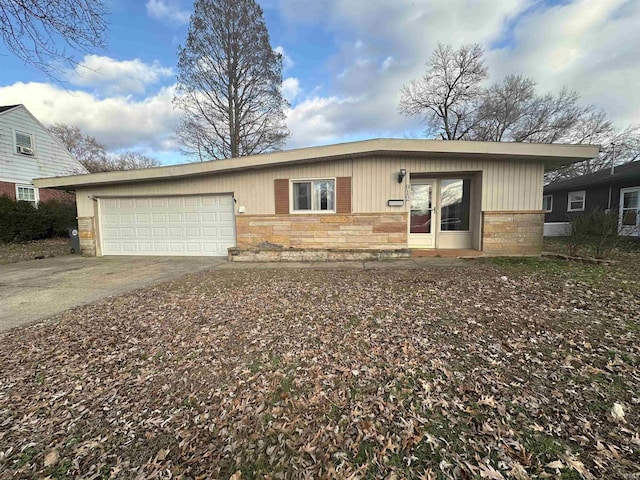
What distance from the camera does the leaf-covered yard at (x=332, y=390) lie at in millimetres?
1629

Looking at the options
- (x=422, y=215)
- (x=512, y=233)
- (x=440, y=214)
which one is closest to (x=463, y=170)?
(x=440, y=214)

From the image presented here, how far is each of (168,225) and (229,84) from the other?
941cm

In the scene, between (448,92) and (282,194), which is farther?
(448,92)

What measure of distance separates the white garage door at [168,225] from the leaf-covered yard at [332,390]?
497 cm

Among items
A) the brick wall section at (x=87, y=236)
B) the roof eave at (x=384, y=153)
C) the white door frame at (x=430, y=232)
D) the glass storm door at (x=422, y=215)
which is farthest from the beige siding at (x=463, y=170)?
the brick wall section at (x=87, y=236)

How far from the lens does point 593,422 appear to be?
1.84 meters

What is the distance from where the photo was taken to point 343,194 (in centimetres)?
796

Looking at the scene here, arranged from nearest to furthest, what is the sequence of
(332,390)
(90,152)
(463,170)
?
(332,390) → (463,170) → (90,152)

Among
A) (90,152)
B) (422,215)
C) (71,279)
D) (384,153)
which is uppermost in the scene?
(90,152)

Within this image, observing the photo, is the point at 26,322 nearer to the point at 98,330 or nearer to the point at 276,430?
the point at 98,330

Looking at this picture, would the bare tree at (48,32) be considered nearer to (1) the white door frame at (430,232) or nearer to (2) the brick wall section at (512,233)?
(1) the white door frame at (430,232)

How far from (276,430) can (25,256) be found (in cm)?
1310

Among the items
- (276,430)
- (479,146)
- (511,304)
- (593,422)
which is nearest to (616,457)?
(593,422)

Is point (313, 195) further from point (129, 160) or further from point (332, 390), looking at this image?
point (129, 160)
